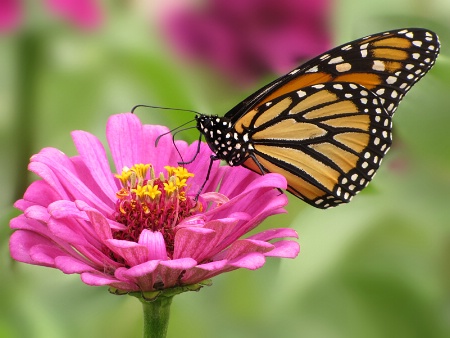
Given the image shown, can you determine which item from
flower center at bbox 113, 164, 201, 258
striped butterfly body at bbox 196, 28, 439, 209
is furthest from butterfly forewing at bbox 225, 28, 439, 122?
flower center at bbox 113, 164, 201, 258

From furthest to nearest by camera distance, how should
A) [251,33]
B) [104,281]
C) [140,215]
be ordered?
[251,33] → [140,215] → [104,281]

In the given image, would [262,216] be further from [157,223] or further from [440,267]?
[440,267]

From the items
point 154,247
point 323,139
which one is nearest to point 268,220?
point 323,139

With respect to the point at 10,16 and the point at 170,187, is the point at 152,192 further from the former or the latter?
the point at 10,16

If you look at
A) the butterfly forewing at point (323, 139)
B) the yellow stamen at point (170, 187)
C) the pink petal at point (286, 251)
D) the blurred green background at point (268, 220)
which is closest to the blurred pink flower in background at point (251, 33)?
the blurred green background at point (268, 220)

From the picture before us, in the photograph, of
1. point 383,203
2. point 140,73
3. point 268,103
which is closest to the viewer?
point 268,103

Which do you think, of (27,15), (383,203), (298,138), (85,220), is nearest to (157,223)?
(85,220)

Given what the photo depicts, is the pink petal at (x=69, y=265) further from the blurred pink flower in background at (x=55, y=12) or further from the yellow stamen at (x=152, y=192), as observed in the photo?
the blurred pink flower in background at (x=55, y=12)
